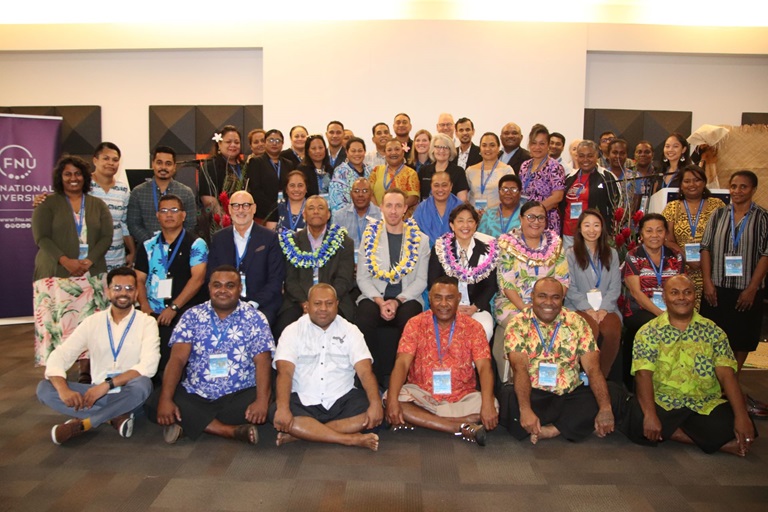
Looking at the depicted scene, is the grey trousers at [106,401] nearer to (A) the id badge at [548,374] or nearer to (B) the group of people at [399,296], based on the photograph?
(B) the group of people at [399,296]

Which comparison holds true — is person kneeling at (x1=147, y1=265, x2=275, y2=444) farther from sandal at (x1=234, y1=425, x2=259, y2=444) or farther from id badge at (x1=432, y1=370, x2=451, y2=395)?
id badge at (x1=432, y1=370, x2=451, y2=395)

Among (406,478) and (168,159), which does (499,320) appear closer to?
(406,478)

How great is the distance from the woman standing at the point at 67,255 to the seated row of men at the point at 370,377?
39.3 inches

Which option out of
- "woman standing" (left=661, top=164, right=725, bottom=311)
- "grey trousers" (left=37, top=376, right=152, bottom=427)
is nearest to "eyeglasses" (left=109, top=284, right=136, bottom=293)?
"grey trousers" (left=37, top=376, right=152, bottom=427)

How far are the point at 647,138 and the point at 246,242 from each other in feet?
22.8

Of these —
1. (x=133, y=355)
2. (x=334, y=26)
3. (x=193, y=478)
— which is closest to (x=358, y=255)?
(x=133, y=355)

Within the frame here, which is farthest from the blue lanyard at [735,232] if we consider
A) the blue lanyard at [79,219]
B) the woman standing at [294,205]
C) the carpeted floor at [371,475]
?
the blue lanyard at [79,219]

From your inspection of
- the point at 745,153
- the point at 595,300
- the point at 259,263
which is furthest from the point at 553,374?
the point at 745,153

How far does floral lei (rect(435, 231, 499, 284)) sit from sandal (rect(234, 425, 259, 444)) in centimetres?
180

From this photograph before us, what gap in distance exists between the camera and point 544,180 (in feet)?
17.7

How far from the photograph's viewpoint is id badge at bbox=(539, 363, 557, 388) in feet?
11.9

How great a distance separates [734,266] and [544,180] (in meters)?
1.68

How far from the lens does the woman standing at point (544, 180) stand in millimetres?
5348

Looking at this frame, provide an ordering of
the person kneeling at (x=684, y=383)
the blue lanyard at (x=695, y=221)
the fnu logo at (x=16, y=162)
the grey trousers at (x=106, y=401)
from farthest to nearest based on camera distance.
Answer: the fnu logo at (x=16, y=162)
the blue lanyard at (x=695, y=221)
the grey trousers at (x=106, y=401)
the person kneeling at (x=684, y=383)
